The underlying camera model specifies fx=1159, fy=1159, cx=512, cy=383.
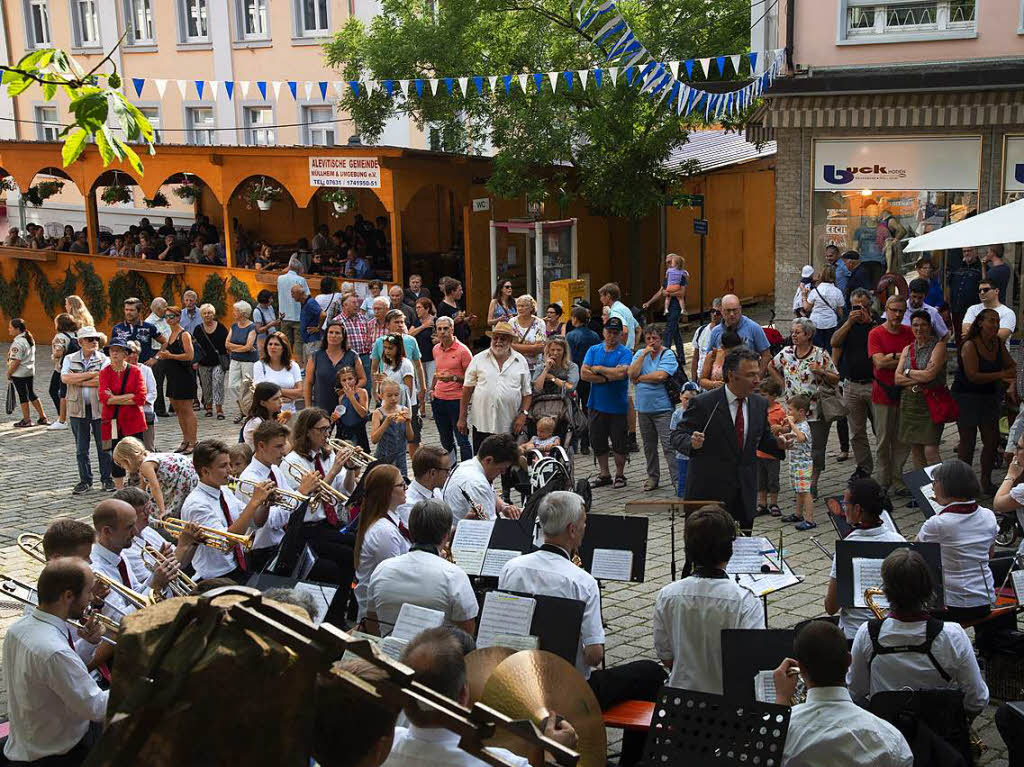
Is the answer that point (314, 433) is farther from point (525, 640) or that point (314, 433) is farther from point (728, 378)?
point (525, 640)

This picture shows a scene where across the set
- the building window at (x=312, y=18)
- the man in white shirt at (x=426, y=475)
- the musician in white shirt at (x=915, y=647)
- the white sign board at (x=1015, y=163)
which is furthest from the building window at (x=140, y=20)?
the musician in white shirt at (x=915, y=647)

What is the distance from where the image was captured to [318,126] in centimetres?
2847

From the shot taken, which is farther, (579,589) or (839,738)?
(579,589)

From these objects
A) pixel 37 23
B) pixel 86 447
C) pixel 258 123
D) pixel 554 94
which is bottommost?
pixel 86 447

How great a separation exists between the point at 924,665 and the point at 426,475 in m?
3.35

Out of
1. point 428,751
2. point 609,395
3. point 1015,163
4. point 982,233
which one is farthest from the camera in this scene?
Answer: point 1015,163

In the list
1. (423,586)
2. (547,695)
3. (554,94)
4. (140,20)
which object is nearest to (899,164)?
(554,94)

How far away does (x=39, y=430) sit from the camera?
16.2 metres

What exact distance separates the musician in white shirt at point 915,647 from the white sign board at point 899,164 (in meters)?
12.1

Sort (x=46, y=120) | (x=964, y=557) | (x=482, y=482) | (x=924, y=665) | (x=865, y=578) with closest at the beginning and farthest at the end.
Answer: (x=924, y=665) → (x=865, y=578) → (x=964, y=557) → (x=482, y=482) → (x=46, y=120)

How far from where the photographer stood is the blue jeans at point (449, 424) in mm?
11797

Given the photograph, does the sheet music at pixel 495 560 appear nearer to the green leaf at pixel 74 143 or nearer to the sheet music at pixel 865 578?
the sheet music at pixel 865 578

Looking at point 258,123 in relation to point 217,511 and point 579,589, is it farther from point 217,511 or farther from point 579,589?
point 579,589

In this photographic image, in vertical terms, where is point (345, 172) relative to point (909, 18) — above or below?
below
